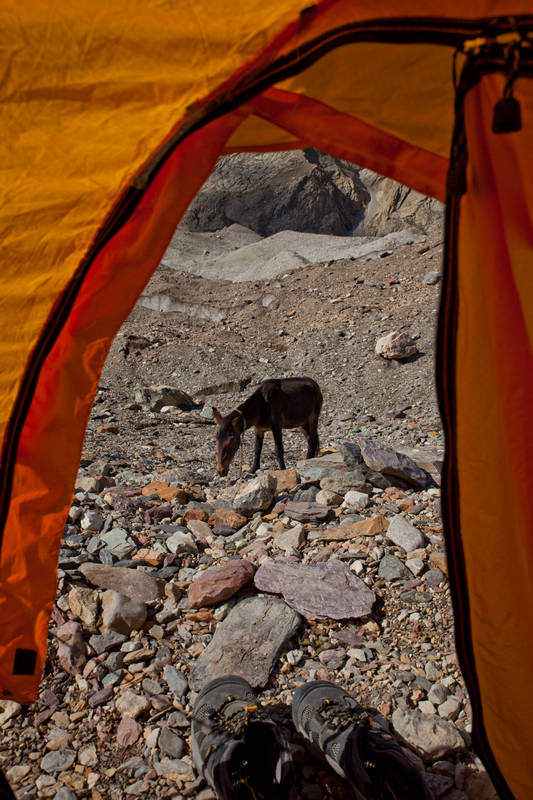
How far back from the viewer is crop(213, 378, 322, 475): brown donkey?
695 centimetres

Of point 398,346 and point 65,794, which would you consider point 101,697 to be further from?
point 398,346

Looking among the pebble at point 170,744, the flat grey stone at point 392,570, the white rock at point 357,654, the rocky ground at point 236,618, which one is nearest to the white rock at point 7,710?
the rocky ground at point 236,618

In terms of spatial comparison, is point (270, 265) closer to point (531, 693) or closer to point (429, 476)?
point (429, 476)

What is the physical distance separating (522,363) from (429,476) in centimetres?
350

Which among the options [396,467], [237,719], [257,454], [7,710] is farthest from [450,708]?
[257,454]

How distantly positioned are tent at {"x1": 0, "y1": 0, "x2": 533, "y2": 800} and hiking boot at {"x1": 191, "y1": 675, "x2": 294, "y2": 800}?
68 centimetres

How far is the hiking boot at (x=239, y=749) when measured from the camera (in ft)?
6.00

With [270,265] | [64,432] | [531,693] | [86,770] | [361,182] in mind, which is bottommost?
[86,770]

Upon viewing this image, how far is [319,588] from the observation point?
3059mm

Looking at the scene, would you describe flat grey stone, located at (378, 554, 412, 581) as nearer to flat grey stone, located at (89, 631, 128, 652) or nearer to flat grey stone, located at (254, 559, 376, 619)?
flat grey stone, located at (254, 559, 376, 619)

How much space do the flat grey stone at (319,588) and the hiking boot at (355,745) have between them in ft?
2.06

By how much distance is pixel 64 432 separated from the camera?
1.69m

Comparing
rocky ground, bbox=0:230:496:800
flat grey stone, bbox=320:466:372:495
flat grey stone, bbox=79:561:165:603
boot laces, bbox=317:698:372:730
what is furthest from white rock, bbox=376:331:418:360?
boot laces, bbox=317:698:372:730

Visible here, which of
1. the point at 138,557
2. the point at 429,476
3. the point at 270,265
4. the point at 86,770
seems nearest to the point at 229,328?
the point at 270,265
